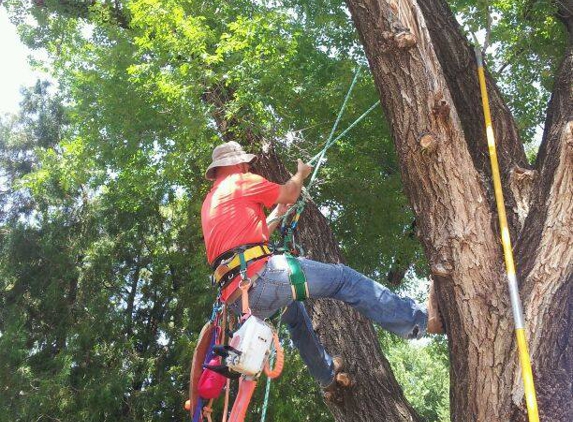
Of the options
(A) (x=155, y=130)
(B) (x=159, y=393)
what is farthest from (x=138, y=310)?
(A) (x=155, y=130)

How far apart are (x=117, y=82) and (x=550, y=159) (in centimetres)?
524

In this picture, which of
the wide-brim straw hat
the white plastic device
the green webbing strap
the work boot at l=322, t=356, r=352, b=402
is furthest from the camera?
the work boot at l=322, t=356, r=352, b=402

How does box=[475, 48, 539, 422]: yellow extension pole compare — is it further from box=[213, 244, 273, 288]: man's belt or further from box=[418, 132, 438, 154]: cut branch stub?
box=[213, 244, 273, 288]: man's belt

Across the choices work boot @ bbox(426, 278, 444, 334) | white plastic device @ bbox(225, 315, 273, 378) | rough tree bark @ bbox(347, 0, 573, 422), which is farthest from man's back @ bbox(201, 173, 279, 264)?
work boot @ bbox(426, 278, 444, 334)

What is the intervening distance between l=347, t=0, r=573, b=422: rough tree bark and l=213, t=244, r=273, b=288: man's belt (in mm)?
927

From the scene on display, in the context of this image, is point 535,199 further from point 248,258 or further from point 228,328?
point 228,328

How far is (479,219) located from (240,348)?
1.48m

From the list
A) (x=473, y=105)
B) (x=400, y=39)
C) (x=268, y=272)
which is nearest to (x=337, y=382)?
(x=268, y=272)

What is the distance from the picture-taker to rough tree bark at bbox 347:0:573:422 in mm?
3164

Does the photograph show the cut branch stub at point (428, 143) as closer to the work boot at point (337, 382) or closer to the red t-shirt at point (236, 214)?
the red t-shirt at point (236, 214)

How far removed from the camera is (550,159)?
359cm

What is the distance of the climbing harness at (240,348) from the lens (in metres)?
3.44

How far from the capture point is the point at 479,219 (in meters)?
3.49

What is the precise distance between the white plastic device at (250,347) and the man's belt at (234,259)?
343mm
